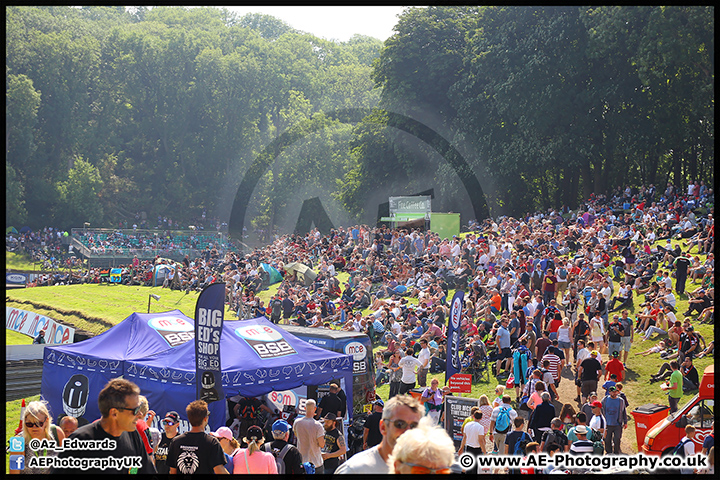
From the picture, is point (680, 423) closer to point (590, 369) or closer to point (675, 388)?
point (675, 388)

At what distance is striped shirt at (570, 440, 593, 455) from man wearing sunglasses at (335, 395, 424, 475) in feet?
18.2

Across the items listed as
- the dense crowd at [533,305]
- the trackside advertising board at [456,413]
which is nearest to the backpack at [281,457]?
the dense crowd at [533,305]

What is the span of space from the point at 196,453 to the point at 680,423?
8.70 m

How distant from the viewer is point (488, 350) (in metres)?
19.2

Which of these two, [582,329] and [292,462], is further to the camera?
[582,329]

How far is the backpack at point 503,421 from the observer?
11.3m

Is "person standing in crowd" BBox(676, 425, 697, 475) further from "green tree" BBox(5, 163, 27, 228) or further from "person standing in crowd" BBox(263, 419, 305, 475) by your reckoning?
"green tree" BBox(5, 163, 27, 228)

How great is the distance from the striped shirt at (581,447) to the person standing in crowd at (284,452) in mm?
3934

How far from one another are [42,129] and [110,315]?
5202 cm

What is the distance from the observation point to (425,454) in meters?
3.93

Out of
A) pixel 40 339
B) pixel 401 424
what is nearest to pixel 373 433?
pixel 401 424

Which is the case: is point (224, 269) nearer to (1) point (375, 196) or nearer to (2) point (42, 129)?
(1) point (375, 196)

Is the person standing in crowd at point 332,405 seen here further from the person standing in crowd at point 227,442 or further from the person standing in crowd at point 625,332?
the person standing in crowd at point 625,332

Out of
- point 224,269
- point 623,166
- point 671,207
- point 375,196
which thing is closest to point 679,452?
point 671,207
